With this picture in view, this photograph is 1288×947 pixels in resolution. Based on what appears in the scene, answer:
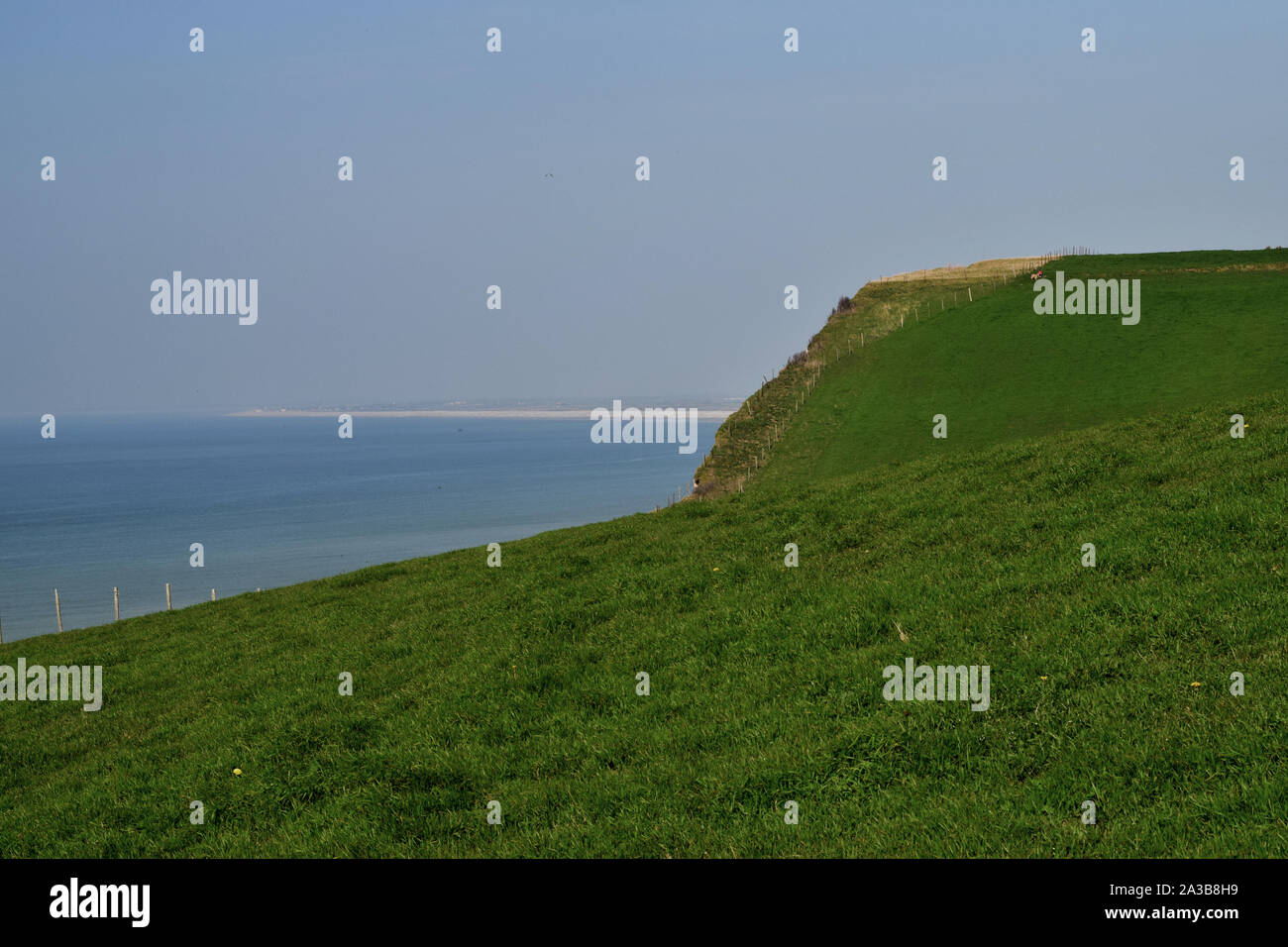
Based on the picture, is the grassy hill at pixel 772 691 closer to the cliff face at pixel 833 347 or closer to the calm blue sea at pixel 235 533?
the cliff face at pixel 833 347

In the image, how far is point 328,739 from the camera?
14.6 m

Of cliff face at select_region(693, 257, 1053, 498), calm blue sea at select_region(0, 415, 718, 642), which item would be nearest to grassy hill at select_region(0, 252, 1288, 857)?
cliff face at select_region(693, 257, 1053, 498)

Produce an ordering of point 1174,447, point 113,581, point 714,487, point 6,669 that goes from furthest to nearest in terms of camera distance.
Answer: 1. point 113,581
2. point 714,487
3. point 6,669
4. point 1174,447

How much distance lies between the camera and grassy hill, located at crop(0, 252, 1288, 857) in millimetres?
9602

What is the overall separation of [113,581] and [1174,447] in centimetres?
10669

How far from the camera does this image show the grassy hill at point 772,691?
31.5 feet

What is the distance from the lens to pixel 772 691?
44.1 feet

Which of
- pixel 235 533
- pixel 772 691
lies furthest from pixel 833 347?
pixel 235 533

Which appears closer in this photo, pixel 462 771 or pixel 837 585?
pixel 462 771

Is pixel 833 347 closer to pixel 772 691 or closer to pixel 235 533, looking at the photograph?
pixel 772 691

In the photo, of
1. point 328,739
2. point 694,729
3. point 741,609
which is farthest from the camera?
point 741,609
